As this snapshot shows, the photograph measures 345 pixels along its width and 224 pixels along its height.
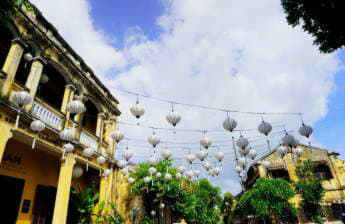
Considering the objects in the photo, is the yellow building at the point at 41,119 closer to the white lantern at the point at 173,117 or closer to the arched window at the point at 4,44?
the arched window at the point at 4,44

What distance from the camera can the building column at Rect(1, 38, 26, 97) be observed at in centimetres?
622

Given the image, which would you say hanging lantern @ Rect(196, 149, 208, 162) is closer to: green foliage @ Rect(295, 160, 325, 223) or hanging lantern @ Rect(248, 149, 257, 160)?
hanging lantern @ Rect(248, 149, 257, 160)

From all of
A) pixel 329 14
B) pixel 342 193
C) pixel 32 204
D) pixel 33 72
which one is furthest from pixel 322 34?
pixel 342 193

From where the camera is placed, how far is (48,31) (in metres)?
8.27

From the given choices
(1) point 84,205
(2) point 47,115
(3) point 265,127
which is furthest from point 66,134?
(3) point 265,127

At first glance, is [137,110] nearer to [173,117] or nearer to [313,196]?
[173,117]

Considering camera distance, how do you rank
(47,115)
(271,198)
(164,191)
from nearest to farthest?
1. (47,115)
2. (164,191)
3. (271,198)

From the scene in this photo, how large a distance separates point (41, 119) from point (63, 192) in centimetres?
262

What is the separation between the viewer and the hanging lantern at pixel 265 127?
6707mm

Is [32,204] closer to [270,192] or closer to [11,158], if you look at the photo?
[11,158]

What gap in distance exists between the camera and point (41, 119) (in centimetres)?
722

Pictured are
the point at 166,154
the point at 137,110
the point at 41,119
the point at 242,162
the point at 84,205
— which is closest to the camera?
the point at 137,110

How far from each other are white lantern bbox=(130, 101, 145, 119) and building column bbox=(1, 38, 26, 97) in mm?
3628

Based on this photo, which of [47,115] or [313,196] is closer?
[47,115]
